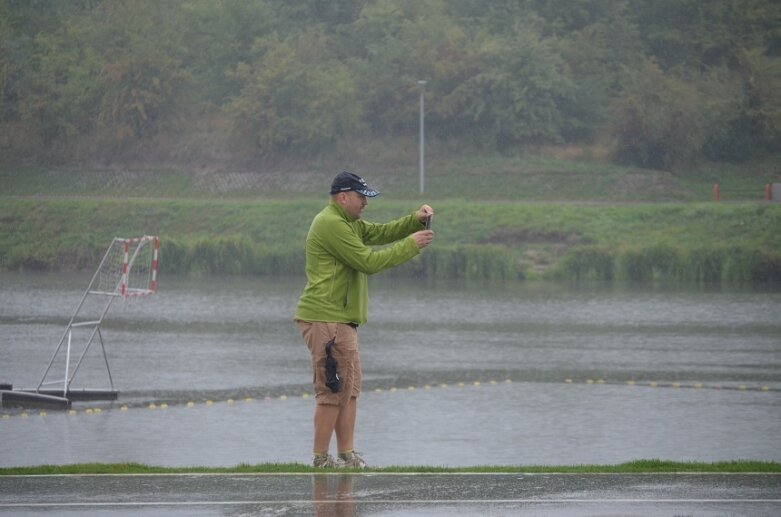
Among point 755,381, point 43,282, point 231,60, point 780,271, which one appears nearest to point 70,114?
point 231,60

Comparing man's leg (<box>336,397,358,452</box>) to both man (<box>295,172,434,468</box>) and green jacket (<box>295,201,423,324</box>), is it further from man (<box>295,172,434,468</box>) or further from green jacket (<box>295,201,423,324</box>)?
green jacket (<box>295,201,423,324</box>)

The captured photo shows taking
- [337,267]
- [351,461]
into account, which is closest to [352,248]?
[337,267]

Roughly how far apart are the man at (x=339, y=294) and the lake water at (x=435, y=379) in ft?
9.10

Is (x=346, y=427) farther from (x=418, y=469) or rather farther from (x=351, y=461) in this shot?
(x=418, y=469)

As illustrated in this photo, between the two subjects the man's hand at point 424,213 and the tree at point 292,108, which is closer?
the man's hand at point 424,213

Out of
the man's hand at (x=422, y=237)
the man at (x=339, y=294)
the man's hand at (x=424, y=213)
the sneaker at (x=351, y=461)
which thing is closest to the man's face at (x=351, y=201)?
the man at (x=339, y=294)

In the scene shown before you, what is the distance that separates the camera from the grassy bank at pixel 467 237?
152 feet

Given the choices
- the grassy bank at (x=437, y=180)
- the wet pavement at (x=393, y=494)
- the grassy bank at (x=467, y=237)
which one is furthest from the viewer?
the grassy bank at (x=437, y=180)

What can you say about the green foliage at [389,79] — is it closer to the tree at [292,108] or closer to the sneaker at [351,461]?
the tree at [292,108]

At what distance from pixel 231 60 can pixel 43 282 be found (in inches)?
1361

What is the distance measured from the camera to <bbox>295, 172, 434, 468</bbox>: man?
1107cm

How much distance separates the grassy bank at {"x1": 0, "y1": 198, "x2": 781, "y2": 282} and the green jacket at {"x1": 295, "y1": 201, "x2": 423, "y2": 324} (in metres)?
35.8

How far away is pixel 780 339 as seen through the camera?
28547 millimetres

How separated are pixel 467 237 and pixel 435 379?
29.8m
